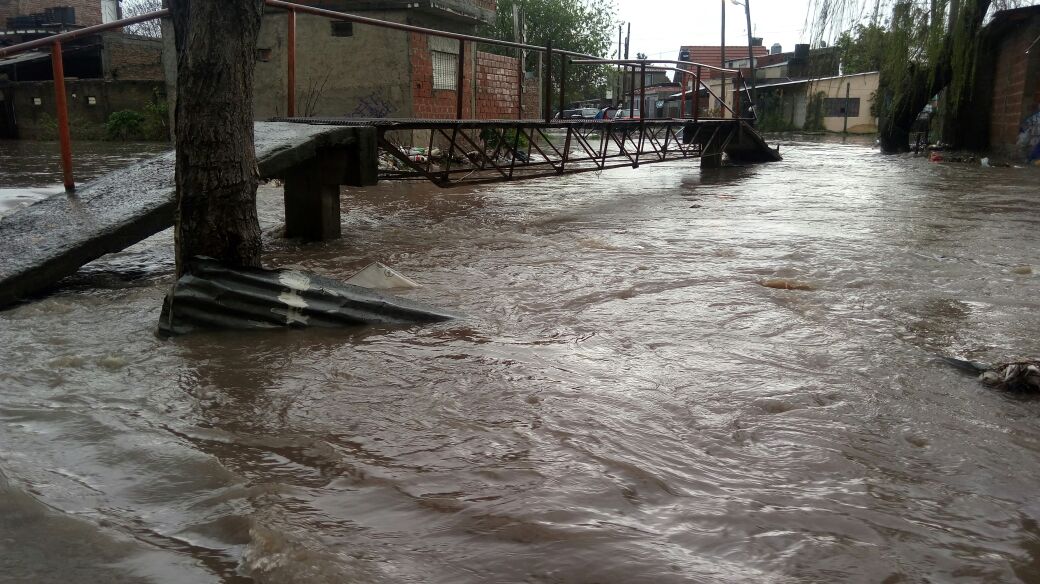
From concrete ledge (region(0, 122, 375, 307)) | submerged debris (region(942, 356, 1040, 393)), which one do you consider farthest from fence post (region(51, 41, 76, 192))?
submerged debris (region(942, 356, 1040, 393))

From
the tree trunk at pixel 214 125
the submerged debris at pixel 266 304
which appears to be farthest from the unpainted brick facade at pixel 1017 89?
the tree trunk at pixel 214 125

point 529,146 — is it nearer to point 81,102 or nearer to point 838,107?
point 81,102

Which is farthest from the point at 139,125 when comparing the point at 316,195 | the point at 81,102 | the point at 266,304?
the point at 266,304

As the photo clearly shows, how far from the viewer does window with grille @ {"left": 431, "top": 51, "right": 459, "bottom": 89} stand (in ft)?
54.2

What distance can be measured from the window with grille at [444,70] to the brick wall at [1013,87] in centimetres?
1109

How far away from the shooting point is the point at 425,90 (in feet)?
52.6

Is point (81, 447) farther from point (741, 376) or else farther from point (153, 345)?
point (741, 376)

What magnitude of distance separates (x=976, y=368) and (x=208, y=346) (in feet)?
11.2

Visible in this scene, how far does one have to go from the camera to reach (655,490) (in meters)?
2.29

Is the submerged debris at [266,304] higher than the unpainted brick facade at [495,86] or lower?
lower

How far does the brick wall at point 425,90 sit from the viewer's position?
15641 mm

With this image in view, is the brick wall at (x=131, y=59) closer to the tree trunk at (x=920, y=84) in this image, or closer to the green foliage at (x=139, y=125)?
the green foliage at (x=139, y=125)

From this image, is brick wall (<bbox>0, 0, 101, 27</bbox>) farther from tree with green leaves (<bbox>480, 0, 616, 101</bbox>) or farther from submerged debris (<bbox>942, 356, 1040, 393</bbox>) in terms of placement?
submerged debris (<bbox>942, 356, 1040, 393</bbox>)

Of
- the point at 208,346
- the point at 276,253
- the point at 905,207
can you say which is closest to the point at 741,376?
the point at 208,346
